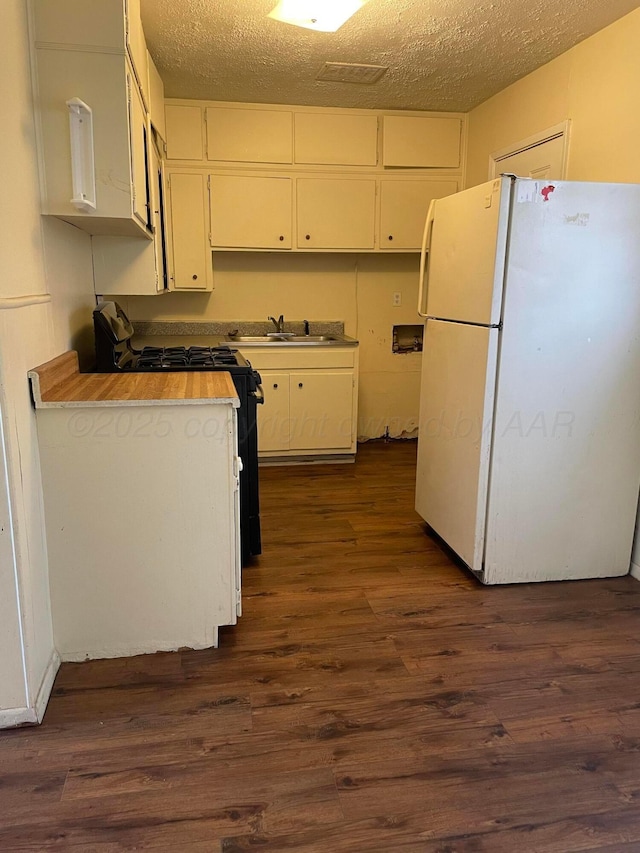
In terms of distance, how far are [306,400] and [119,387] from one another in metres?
2.22

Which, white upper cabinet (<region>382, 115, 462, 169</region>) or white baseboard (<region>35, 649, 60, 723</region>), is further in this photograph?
white upper cabinet (<region>382, 115, 462, 169</region>)

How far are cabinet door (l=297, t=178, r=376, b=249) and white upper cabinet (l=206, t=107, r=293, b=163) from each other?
0.86 feet

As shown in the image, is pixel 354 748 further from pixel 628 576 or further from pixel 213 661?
pixel 628 576

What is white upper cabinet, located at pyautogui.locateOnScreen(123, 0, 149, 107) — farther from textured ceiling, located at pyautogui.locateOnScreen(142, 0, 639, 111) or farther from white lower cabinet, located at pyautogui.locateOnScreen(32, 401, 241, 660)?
white lower cabinet, located at pyautogui.locateOnScreen(32, 401, 241, 660)

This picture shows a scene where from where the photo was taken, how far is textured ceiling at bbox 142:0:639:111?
264 centimetres

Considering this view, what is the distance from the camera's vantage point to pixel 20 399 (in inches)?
66.9

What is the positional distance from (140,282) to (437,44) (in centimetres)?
189

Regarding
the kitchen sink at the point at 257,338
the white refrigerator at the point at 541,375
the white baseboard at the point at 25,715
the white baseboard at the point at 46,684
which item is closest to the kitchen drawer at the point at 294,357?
the kitchen sink at the point at 257,338

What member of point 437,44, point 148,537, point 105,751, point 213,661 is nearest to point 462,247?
point 437,44

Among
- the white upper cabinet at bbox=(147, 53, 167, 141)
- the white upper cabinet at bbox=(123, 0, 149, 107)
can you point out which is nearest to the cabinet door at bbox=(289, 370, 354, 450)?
the white upper cabinet at bbox=(147, 53, 167, 141)

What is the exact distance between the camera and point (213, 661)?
80.4 inches

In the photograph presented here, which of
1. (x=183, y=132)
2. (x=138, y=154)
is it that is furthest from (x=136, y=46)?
(x=183, y=132)

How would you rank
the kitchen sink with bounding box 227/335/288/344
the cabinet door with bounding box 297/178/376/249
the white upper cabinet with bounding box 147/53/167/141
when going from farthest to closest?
the kitchen sink with bounding box 227/335/288/344 → the cabinet door with bounding box 297/178/376/249 → the white upper cabinet with bounding box 147/53/167/141

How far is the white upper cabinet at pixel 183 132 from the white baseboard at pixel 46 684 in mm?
3193
